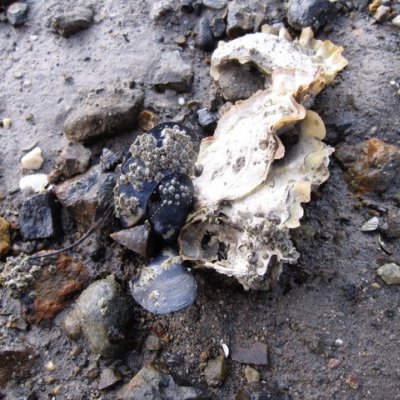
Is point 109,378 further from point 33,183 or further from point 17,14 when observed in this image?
point 17,14

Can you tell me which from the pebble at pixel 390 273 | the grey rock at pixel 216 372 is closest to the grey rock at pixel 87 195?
the grey rock at pixel 216 372

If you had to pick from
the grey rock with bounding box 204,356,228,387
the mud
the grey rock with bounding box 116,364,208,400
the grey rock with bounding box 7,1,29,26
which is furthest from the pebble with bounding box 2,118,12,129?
the grey rock with bounding box 204,356,228,387

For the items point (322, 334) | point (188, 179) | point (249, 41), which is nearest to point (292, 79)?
point (249, 41)

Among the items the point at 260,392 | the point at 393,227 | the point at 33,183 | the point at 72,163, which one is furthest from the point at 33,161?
the point at 393,227

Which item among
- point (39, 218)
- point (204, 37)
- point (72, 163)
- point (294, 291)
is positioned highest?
point (204, 37)

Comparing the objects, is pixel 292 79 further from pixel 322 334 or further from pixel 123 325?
pixel 123 325

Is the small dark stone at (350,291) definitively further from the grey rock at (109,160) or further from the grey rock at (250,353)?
the grey rock at (109,160)
